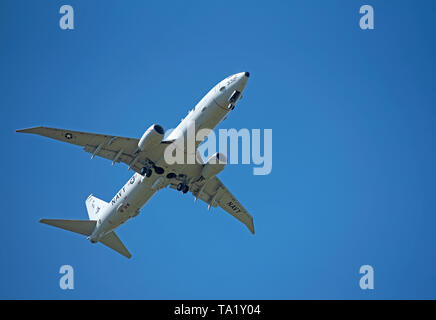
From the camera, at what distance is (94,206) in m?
52.8

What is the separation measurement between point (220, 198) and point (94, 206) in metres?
12.0

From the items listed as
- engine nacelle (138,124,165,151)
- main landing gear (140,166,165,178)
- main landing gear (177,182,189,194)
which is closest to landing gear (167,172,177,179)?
main landing gear (140,166,165,178)

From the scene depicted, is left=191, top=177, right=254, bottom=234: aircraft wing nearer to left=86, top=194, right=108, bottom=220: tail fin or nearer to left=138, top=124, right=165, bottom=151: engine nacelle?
left=138, top=124, right=165, bottom=151: engine nacelle

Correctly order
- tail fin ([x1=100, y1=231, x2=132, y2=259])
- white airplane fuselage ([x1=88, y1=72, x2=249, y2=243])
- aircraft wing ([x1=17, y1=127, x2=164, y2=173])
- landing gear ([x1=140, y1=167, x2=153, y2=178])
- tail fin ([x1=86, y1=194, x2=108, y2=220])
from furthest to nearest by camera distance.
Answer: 1. tail fin ([x1=100, y1=231, x2=132, y2=259])
2. tail fin ([x1=86, y1=194, x2=108, y2=220])
3. landing gear ([x1=140, y1=167, x2=153, y2=178])
4. aircraft wing ([x1=17, y1=127, x2=164, y2=173])
5. white airplane fuselage ([x1=88, y1=72, x2=249, y2=243])

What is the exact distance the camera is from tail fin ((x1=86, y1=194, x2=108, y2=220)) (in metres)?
51.3

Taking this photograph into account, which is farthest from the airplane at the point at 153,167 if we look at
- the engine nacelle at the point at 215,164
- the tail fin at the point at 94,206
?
the tail fin at the point at 94,206

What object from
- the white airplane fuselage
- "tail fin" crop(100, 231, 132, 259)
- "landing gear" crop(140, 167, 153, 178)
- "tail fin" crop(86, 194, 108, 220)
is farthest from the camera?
"tail fin" crop(100, 231, 132, 259)

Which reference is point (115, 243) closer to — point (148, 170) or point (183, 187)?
point (183, 187)

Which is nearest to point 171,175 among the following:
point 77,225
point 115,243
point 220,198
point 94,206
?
point 220,198

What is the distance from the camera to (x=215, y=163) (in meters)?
44.5

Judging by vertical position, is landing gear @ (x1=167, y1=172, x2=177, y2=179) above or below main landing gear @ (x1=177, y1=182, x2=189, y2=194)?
above

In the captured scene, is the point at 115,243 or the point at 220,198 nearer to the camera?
the point at 220,198

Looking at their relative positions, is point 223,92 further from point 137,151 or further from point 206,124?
point 137,151

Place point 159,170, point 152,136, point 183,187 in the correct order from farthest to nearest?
point 183,187
point 159,170
point 152,136
